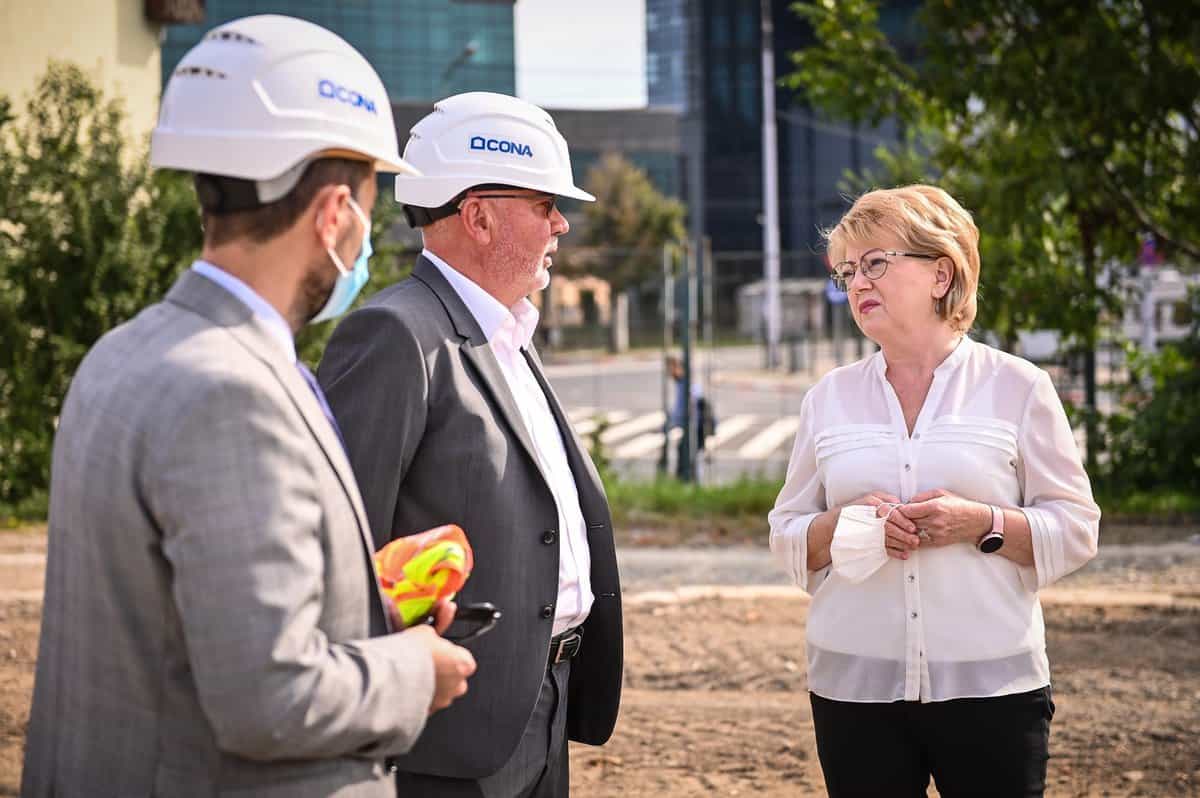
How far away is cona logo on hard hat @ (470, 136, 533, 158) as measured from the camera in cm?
311

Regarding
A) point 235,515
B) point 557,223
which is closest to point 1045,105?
point 557,223

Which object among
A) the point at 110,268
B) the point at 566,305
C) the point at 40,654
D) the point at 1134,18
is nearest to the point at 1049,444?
the point at 40,654

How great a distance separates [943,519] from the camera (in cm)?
311

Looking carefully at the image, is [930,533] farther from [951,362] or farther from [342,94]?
[342,94]

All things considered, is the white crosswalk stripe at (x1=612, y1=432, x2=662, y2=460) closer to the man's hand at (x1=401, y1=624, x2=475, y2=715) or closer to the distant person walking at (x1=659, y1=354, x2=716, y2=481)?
the distant person walking at (x1=659, y1=354, x2=716, y2=481)

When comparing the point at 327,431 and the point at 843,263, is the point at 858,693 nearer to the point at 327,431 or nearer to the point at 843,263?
the point at 843,263

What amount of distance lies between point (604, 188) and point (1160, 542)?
37.8 metres

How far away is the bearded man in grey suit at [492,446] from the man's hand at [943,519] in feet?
2.20

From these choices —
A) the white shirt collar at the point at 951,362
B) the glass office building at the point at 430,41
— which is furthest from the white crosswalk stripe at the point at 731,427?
the glass office building at the point at 430,41

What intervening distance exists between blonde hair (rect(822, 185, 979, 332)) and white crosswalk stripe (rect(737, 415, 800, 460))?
13255 mm

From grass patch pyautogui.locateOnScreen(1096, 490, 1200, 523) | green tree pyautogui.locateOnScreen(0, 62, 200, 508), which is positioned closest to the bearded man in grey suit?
grass patch pyautogui.locateOnScreen(1096, 490, 1200, 523)

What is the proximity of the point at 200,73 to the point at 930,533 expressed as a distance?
75.1 inches

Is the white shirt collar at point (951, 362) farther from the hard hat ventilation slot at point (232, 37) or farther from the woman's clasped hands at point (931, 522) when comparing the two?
the hard hat ventilation slot at point (232, 37)

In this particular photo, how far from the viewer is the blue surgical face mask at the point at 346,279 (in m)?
1.98
